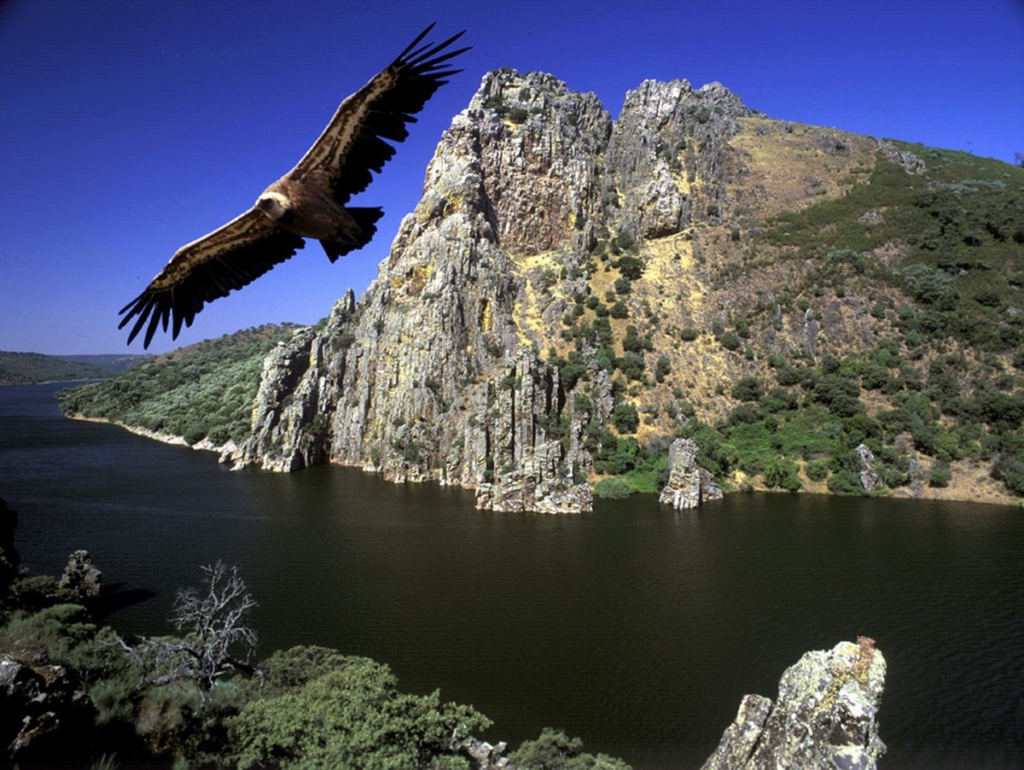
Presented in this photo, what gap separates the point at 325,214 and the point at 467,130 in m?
57.7

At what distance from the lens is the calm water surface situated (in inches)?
596

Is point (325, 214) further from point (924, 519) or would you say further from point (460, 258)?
point (460, 258)

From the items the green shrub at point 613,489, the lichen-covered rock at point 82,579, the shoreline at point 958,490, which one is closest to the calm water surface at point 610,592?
the lichen-covered rock at point 82,579

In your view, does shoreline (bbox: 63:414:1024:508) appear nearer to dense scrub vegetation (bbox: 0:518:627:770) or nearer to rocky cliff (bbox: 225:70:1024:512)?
rocky cliff (bbox: 225:70:1024:512)

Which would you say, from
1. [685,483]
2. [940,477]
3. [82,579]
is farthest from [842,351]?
[82,579]

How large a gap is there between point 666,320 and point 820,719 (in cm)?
4698

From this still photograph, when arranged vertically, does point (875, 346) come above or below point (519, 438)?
above

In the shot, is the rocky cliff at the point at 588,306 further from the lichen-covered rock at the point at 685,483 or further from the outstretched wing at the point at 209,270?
the outstretched wing at the point at 209,270

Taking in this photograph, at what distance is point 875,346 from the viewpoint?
4853 cm

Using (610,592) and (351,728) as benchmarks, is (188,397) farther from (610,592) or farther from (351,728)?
(351,728)

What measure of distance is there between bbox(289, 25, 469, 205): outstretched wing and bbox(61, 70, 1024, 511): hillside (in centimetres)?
3325

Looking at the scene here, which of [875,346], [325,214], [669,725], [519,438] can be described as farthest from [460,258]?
[325,214]

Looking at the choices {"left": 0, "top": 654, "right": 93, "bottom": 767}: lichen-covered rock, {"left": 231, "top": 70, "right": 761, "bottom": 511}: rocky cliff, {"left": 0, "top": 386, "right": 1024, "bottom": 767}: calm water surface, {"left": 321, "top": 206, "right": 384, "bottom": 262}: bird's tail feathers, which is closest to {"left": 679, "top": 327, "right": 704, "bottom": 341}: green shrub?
{"left": 231, "top": 70, "right": 761, "bottom": 511}: rocky cliff

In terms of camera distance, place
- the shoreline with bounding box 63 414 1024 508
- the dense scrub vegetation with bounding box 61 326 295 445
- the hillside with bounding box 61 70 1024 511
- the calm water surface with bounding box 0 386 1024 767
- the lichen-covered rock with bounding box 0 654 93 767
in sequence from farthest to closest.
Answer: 1. the dense scrub vegetation with bounding box 61 326 295 445
2. the hillside with bounding box 61 70 1024 511
3. the shoreline with bounding box 63 414 1024 508
4. the calm water surface with bounding box 0 386 1024 767
5. the lichen-covered rock with bounding box 0 654 93 767
